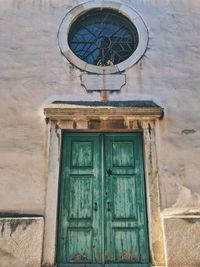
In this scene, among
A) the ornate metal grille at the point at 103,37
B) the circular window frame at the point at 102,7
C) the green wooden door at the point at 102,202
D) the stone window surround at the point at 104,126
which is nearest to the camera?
the green wooden door at the point at 102,202

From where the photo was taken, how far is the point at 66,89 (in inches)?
226

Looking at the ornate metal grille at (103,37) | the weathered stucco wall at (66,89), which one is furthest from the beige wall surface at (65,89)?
the ornate metal grille at (103,37)

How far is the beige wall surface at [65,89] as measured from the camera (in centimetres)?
518

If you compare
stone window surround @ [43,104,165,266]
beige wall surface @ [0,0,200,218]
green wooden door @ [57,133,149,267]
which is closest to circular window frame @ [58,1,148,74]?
beige wall surface @ [0,0,200,218]

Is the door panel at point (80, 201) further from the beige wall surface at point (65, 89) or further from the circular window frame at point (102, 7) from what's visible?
the circular window frame at point (102, 7)

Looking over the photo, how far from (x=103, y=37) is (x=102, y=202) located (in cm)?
321

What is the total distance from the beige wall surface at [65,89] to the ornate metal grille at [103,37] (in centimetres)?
36

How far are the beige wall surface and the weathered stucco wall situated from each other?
2cm

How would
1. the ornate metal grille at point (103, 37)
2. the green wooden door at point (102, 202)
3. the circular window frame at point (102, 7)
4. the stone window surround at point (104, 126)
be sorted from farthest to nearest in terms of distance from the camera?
the ornate metal grille at point (103, 37)
the circular window frame at point (102, 7)
the stone window surround at point (104, 126)
the green wooden door at point (102, 202)

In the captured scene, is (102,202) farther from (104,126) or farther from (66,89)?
(66,89)

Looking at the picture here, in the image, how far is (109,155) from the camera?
5.50 metres

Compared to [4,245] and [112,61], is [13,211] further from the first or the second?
[112,61]

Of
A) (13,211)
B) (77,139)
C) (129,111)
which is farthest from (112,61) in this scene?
(13,211)

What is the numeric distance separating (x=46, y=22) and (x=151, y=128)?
113 inches
